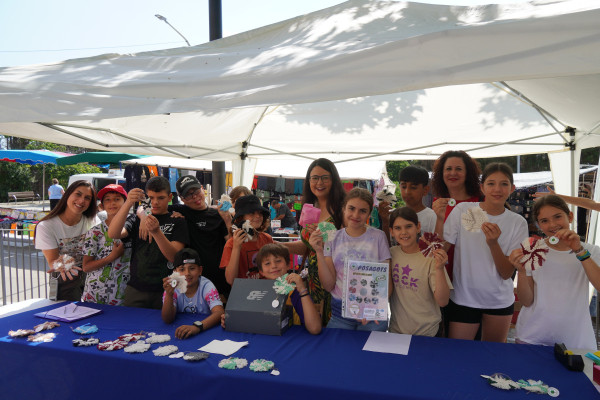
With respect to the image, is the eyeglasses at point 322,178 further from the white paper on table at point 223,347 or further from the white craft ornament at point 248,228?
the white paper on table at point 223,347

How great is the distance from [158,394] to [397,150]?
5.35 m

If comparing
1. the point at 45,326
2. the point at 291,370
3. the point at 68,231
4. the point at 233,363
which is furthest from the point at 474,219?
the point at 68,231

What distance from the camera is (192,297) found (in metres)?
2.80

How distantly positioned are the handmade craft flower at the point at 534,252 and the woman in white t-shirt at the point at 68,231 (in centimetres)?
347

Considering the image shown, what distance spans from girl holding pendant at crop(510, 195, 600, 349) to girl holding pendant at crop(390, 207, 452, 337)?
0.50 m

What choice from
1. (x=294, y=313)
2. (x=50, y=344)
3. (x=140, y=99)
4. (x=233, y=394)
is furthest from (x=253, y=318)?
(x=140, y=99)

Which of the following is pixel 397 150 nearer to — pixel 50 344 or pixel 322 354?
pixel 322 354

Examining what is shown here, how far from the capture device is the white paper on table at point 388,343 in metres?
2.14

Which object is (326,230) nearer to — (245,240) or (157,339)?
(245,240)

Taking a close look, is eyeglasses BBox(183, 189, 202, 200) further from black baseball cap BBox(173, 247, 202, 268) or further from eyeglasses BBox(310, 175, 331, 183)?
eyeglasses BBox(310, 175, 331, 183)

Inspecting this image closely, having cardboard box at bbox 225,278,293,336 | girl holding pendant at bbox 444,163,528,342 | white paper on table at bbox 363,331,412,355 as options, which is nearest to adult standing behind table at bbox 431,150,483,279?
girl holding pendant at bbox 444,163,528,342

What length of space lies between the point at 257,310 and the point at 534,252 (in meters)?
1.65

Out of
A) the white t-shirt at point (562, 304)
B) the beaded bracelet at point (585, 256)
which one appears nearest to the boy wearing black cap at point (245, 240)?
the white t-shirt at point (562, 304)

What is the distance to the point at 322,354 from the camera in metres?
2.10
